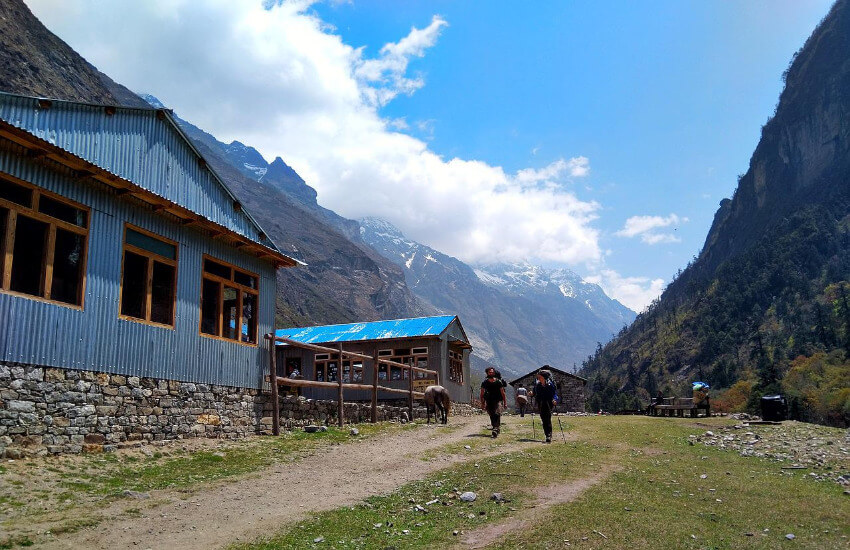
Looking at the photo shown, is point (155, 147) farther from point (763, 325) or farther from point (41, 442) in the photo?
point (763, 325)

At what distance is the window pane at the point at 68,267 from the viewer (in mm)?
13461

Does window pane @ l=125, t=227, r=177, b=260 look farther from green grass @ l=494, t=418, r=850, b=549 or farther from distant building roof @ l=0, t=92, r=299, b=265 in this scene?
green grass @ l=494, t=418, r=850, b=549

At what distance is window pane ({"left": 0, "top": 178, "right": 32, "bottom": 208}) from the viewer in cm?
1238

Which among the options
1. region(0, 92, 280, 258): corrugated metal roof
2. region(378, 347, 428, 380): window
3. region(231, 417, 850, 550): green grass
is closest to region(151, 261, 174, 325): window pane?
region(0, 92, 280, 258): corrugated metal roof

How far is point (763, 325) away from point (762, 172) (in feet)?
267

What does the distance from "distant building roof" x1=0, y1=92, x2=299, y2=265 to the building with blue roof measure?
35 mm

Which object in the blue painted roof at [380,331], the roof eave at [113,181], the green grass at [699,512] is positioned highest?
the roof eave at [113,181]

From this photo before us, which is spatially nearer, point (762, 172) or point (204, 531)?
point (204, 531)

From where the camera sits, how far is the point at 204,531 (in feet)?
27.1

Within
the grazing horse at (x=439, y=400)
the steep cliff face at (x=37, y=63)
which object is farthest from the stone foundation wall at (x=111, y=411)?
Answer: the steep cliff face at (x=37, y=63)

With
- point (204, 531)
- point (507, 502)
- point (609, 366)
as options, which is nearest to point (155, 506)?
point (204, 531)

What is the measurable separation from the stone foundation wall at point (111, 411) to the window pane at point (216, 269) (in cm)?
348

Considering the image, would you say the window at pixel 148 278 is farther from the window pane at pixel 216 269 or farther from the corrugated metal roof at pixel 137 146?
the window pane at pixel 216 269

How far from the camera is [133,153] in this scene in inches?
661
